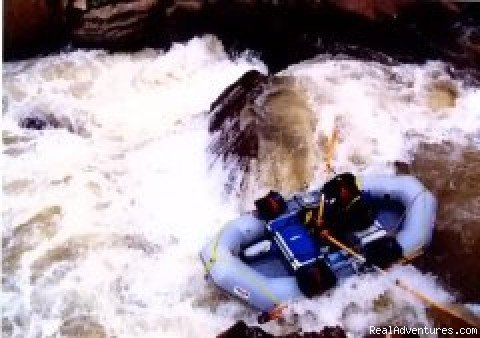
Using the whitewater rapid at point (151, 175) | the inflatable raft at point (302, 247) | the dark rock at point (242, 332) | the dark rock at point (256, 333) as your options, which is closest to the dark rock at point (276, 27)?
the whitewater rapid at point (151, 175)

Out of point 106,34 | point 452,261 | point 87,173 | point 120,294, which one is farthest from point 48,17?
point 452,261

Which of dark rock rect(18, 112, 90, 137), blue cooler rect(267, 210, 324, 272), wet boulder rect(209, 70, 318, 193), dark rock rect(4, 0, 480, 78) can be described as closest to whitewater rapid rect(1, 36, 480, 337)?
dark rock rect(18, 112, 90, 137)

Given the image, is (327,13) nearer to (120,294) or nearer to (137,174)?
(137,174)

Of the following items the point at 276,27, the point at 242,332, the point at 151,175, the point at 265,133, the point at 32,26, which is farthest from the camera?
the point at 276,27

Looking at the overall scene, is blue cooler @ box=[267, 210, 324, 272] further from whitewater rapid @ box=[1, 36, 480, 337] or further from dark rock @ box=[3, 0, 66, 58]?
dark rock @ box=[3, 0, 66, 58]

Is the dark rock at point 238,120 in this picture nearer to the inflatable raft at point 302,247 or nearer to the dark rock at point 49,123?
the inflatable raft at point 302,247

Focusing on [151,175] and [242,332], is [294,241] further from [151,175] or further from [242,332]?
[151,175]

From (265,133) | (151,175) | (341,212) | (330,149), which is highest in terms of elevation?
(265,133)

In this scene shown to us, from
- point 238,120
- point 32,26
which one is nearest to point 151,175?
point 238,120
